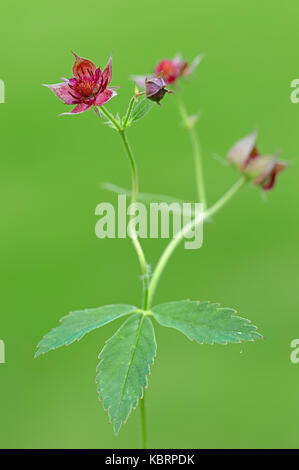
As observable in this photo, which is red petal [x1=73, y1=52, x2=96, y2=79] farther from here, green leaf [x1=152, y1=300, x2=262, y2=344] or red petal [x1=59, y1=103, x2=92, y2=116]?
green leaf [x1=152, y1=300, x2=262, y2=344]

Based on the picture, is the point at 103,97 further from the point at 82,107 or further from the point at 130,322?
the point at 130,322

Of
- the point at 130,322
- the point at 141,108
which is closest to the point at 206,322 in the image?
the point at 130,322

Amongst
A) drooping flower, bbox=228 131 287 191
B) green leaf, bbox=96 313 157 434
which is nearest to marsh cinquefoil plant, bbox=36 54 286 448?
green leaf, bbox=96 313 157 434

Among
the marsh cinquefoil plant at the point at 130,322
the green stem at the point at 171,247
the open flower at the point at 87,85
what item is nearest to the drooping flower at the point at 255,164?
the green stem at the point at 171,247

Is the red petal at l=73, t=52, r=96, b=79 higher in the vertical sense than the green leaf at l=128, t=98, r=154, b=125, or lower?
higher

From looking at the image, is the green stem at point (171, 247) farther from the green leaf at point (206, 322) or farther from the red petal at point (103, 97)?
the red petal at point (103, 97)
